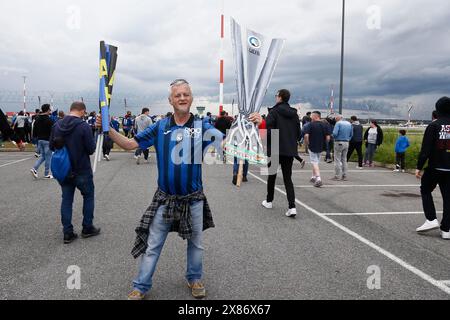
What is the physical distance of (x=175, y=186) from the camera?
3199 mm

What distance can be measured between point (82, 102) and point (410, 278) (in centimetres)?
437

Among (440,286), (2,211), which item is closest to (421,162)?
(440,286)

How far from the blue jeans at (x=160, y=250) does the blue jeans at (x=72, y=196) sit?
2021 mm

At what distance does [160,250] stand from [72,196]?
7.30 feet

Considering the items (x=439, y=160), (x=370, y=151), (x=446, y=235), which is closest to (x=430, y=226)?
(x=446, y=235)

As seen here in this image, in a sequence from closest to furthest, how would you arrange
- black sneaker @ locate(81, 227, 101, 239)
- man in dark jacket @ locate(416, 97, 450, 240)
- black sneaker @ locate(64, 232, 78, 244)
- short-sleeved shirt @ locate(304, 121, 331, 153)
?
black sneaker @ locate(64, 232, 78, 244), black sneaker @ locate(81, 227, 101, 239), man in dark jacket @ locate(416, 97, 450, 240), short-sleeved shirt @ locate(304, 121, 331, 153)

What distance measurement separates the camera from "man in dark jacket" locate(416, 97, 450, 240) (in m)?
5.14

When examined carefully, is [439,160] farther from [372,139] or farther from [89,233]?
[372,139]

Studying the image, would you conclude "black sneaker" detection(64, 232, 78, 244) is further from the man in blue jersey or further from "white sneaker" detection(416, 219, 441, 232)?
"white sneaker" detection(416, 219, 441, 232)

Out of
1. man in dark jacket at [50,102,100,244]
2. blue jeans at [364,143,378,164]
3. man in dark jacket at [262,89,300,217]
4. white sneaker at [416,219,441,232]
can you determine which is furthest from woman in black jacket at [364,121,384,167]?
man in dark jacket at [50,102,100,244]

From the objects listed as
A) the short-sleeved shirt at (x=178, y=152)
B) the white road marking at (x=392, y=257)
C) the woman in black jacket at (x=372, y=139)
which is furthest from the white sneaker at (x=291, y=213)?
the woman in black jacket at (x=372, y=139)

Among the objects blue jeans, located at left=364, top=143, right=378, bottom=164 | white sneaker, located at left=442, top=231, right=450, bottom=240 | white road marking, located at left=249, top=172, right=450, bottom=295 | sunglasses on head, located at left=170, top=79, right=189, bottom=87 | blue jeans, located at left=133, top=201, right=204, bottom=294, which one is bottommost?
white road marking, located at left=249, top=172, right=450, bottom=295
